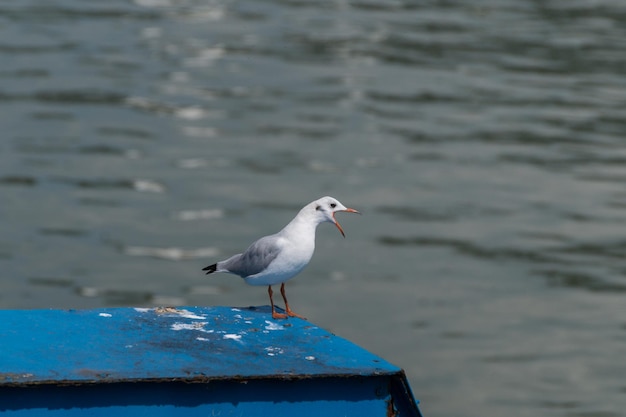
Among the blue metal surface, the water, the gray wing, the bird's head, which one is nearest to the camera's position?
the blue metal surface

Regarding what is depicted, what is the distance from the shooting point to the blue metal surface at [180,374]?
5547 mm

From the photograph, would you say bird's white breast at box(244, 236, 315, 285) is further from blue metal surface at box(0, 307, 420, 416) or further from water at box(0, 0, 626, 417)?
water at box(0, 0, 626, 417)

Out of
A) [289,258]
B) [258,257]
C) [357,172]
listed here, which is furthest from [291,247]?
[357,172]

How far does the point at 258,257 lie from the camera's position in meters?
7.09

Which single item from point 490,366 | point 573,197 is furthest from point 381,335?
point 573,197

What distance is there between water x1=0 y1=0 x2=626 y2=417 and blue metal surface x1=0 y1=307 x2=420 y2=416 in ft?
25.2

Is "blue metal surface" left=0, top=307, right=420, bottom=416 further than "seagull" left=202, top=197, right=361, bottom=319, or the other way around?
"seagull" left=202, top=197, right=361, bottom=319

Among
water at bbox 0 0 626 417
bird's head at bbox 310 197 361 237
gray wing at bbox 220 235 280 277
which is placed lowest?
water at bbox 0 0 626 417

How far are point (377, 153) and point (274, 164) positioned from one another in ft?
5.86

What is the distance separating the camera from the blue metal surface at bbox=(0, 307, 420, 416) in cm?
555

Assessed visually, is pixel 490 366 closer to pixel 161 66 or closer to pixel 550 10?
pixel 161 66

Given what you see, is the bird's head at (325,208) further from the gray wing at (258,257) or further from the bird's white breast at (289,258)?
the gray wing at (258,257)

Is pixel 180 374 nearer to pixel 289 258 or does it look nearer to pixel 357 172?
pixel 289 258

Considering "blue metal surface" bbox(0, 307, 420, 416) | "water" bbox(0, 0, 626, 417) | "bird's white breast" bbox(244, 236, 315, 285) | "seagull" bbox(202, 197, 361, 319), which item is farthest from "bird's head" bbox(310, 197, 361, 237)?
"water" bbox(0, 0, 626, 417)
